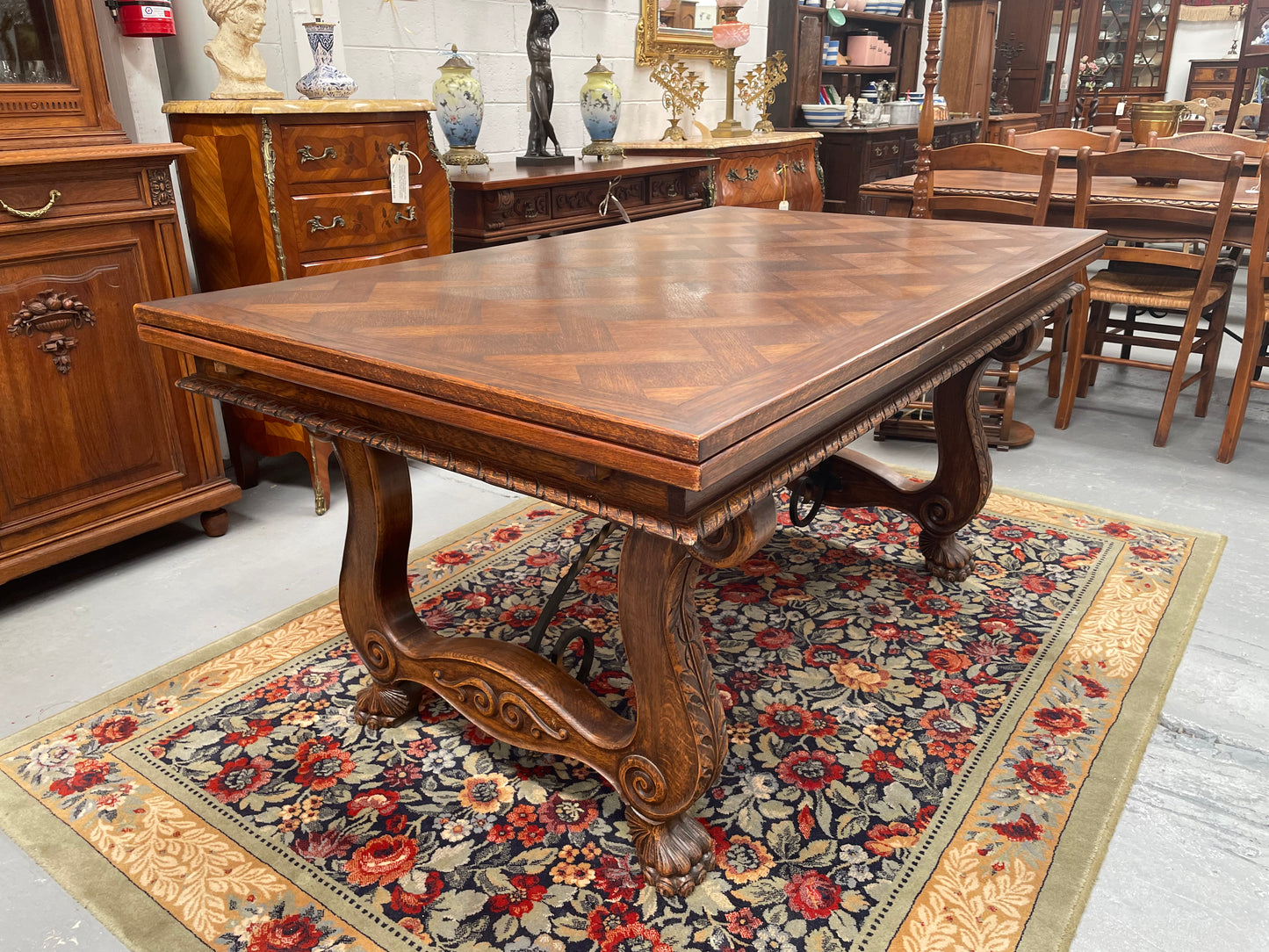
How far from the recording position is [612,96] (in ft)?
13.1

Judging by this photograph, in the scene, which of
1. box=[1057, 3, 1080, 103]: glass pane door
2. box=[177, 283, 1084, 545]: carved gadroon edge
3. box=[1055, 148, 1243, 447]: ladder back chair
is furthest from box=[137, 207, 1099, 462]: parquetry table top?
box=[1057, 3, 1080, 103]: glass pane door

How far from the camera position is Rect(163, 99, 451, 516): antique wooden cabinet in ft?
8.94

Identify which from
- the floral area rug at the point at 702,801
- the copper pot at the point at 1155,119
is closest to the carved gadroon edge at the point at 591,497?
the floral area rug at the point at 702,801

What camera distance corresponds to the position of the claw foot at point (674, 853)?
1520mm

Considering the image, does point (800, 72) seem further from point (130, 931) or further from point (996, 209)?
point (130, 931)

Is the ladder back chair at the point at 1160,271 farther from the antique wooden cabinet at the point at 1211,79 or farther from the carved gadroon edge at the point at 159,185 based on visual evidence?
the antique wooden cabinet at the point at 1211,79

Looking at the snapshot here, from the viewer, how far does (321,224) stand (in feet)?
9.40

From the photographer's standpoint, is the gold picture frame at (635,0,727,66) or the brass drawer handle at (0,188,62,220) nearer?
the brass drawer handle at (0,188,62,220)

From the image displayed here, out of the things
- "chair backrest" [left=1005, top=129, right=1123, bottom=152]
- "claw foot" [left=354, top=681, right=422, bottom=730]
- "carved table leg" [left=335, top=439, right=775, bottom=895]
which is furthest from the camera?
"chair backrest" [left=1005, top=129, right=1123, bottom=152]

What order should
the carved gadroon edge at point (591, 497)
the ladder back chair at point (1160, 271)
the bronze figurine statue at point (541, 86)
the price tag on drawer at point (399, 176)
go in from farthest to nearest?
the bronze figurine statue at point (541, 86)
the ladder back chair at point (1160, 271)
the price tag on drawer at point (399, 176)
the carved gadroon edge at point (591, 497)

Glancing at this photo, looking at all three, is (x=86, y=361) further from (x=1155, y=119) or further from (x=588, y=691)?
(x=1155, y=119)

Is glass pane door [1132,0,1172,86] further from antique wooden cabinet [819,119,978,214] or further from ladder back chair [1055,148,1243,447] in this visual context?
ladder back chair [1055,148,1243,447]

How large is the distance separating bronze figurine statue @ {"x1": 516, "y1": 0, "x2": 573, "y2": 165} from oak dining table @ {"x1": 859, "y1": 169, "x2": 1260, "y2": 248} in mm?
1410

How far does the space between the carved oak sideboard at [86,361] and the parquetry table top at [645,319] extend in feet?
3.20
